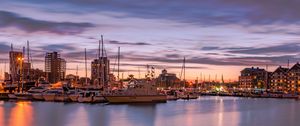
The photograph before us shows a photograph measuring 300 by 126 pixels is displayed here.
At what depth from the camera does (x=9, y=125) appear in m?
36.8

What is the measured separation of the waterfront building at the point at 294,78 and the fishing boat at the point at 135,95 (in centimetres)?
10531

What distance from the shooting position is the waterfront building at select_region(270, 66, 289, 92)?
174 meters

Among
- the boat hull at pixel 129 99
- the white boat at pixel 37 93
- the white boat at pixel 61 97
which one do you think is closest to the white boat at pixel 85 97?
the white boat at pixel 61 97

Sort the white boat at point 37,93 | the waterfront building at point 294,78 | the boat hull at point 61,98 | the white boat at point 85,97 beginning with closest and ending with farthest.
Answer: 1. the white boat at point 85,97
2. the boat hull at point 61,98
3. the white boat at point 37,93
4. the waterfront building at point 294,78

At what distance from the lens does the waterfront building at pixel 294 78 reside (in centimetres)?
16500

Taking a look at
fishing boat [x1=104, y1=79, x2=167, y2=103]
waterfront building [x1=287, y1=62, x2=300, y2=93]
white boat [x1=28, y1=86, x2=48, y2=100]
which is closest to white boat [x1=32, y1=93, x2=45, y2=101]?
white boat [x1=28, y1=86, x2=48, y2=100]

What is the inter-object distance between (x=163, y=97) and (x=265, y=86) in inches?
5085

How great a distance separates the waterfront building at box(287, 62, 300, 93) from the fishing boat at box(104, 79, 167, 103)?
346 feet

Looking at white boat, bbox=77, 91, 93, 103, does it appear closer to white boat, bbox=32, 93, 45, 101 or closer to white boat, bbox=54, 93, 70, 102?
white boat, bbox=54, 93, 70, 102

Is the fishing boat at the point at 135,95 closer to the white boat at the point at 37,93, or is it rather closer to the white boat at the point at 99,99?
the white boat at the point at 99,99

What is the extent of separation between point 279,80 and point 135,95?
120 metres

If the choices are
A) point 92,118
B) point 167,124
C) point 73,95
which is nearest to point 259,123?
point 167,124

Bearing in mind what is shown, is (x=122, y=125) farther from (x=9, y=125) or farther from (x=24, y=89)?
(x=24, y=89)

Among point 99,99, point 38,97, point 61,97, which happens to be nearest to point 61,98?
point 61,97
